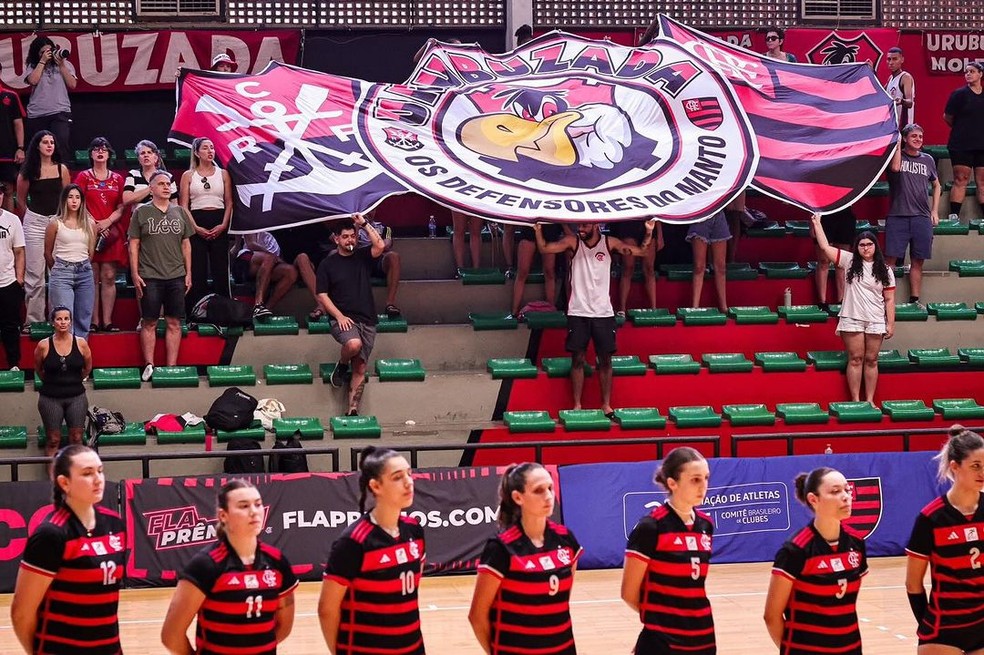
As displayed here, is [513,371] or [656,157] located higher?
[656,157]

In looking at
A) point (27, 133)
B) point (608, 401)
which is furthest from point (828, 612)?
point (27, 133)

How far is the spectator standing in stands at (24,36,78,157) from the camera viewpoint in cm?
1519

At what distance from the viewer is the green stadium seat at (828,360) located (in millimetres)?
14523

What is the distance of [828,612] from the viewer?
20.3 feet

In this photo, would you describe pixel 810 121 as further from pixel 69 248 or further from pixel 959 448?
pixel 959 448

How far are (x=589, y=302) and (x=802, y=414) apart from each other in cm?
256

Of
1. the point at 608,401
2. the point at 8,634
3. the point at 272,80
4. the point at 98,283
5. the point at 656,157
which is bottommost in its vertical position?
the point at 8,634

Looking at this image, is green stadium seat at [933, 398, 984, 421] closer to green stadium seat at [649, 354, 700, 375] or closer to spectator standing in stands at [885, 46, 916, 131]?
green stadium seat at [649, 354, 700, 375]

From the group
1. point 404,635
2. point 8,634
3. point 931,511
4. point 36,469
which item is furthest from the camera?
point 36,469

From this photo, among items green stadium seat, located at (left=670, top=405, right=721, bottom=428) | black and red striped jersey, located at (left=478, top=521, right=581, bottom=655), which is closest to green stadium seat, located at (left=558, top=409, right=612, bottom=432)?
green stadium seat, located at (left=670, top=405, right=721, bottom=428)

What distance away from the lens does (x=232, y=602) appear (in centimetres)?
558

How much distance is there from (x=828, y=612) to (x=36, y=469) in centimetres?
843

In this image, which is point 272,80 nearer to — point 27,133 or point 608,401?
point 27,133

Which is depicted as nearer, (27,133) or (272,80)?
(272,80)
